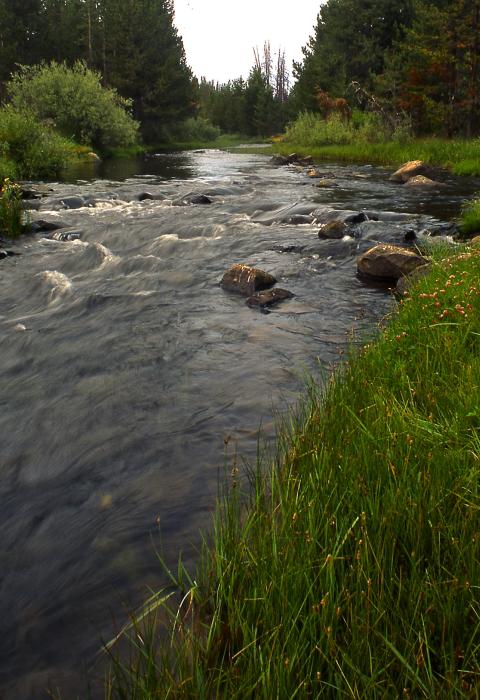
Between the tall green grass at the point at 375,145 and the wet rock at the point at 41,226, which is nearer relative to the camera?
the wet rock at the point at 41,226

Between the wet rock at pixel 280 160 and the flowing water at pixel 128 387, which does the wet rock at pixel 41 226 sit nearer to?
the flowing water at pixel 128 387

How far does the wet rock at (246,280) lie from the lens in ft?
29.2

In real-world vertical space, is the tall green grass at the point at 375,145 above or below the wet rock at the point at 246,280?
above

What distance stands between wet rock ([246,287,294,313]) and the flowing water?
0.56ft

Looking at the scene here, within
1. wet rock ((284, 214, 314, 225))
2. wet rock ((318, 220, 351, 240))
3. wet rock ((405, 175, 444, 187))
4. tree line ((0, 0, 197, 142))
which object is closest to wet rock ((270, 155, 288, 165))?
wet rock ((405, 175, 444, 187))

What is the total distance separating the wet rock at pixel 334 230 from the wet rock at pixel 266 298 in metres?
3.93

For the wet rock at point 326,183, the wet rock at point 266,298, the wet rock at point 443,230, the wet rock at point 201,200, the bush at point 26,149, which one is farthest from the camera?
the bush at point 26,149

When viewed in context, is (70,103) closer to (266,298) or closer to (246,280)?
(246,280)

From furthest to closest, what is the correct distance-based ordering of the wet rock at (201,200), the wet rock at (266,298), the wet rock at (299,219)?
the wet rock at (201,200) → the wet rock at (299,219) → the wet rock at (266,298)


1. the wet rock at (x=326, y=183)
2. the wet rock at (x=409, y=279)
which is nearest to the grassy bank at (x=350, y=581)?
the wet rock at (x=409, y=279)

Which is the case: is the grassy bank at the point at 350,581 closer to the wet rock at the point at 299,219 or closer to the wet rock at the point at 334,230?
the wet rock at the point at 334,230

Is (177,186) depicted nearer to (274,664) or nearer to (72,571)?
(72,571)

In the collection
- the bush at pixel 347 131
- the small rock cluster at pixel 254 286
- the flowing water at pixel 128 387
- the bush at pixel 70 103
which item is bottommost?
the flowing water at pixel 128 387

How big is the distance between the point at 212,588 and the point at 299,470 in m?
0.99
